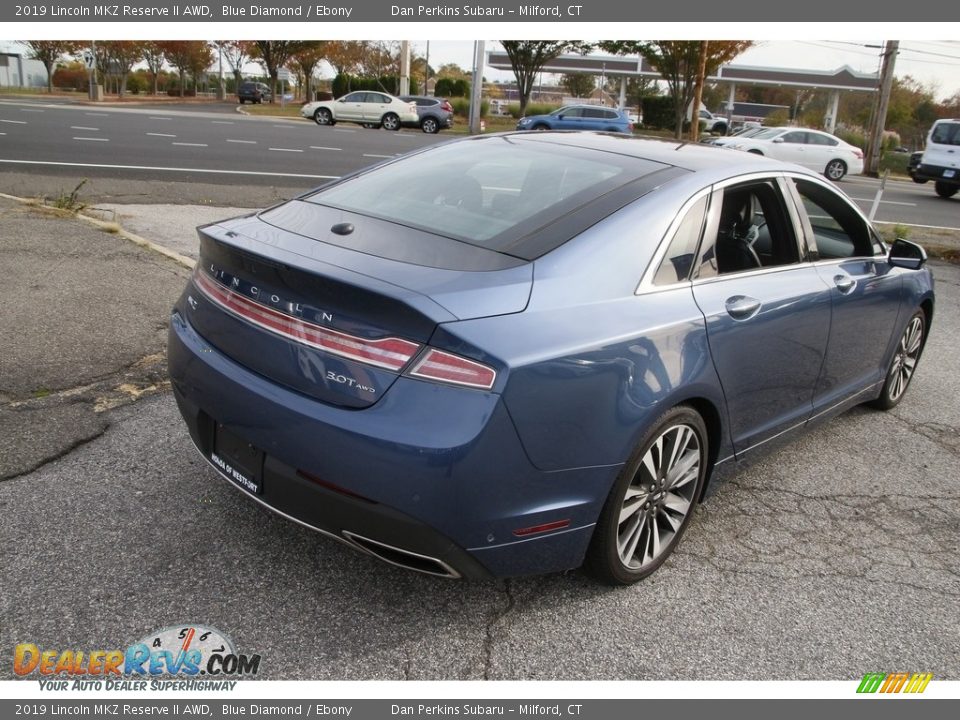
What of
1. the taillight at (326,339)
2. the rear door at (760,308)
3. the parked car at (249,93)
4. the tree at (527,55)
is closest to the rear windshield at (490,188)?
the rear door at (760,308)

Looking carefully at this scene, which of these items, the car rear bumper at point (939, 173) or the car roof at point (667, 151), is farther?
the car rear bumper at point (939, 173)

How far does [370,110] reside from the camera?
106 feet

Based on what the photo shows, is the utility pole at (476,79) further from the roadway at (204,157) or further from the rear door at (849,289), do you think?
the rear door at (849,289)

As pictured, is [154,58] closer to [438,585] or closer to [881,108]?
[881,108]

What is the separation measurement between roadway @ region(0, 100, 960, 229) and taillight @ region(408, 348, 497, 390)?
880 cm

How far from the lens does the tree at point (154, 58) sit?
2433 inches

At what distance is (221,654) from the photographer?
8.14 ft

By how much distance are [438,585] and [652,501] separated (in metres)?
0.83

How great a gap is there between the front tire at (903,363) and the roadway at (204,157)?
7958 millimetres

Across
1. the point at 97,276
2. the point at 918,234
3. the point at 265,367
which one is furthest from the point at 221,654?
the point at 918,234

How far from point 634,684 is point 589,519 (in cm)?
52

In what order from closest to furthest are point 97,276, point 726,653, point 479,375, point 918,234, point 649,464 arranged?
point 479,375, point 726,653, point 649,464, point 97,276, point 918,234

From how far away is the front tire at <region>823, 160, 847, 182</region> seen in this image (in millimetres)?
25922
